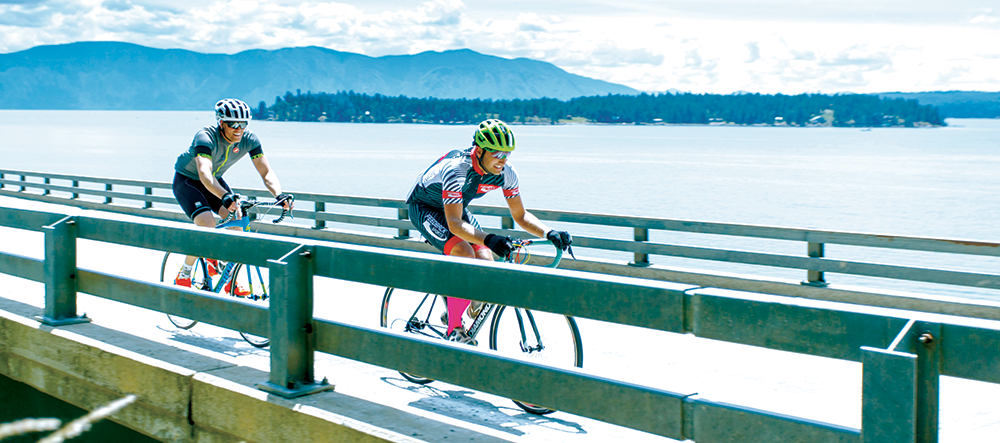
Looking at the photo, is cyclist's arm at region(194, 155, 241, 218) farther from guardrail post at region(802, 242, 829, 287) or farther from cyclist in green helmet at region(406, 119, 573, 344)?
guardrail post at region(802, 242, 829, 287)

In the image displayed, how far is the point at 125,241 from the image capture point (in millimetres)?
5723

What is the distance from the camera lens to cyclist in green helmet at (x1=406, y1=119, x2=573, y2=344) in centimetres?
595

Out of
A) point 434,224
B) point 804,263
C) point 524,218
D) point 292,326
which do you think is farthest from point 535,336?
point 804,263

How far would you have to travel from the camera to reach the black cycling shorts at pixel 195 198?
324 inches

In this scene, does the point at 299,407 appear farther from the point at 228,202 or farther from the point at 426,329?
the point at 228,202

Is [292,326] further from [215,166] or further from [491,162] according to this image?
[215,166]

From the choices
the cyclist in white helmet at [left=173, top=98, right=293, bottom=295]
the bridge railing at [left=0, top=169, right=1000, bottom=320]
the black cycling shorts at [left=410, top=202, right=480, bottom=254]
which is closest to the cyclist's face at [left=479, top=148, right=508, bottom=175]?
the black cycling shorts at [left=410, top=202, right=480, bottom=254]

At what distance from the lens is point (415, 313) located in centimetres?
660

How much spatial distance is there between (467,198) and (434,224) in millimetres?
401

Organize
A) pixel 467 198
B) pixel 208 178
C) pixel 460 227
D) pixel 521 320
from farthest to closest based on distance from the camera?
pixel 208 178 → pixel 467 198 → pixel 460 227 → pixel 521 320

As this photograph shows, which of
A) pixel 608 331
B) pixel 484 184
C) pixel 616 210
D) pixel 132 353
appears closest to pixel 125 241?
pixel 132 353

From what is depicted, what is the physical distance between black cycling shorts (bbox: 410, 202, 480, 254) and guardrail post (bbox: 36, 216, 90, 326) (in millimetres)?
2230

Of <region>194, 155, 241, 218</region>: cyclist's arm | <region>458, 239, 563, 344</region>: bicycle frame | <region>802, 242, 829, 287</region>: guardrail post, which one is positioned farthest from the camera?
<region>802, 242, 829, 287</region>: guardrail post

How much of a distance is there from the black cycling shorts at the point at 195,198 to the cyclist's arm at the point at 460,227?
2984 millimetres
